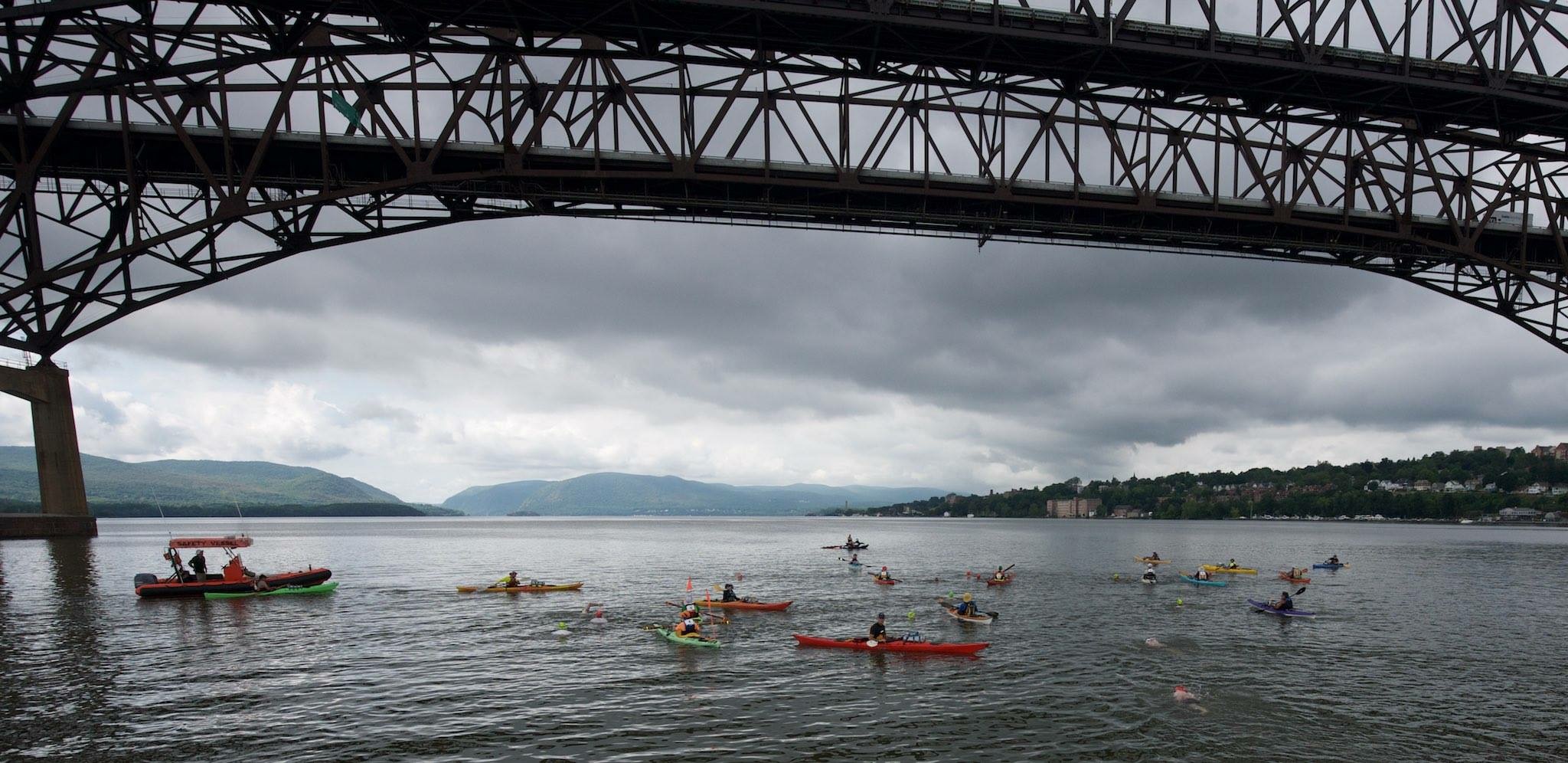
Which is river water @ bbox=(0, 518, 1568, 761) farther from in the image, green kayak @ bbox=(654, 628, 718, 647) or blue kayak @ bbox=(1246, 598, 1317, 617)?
blue kayak @ bbox=(1246, 598, 1317, 617)

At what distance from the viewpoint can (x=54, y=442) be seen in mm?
50219

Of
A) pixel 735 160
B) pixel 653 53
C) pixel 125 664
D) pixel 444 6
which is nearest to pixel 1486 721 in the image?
pixel 735 160

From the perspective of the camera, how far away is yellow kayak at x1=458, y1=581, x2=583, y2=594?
50406 mm

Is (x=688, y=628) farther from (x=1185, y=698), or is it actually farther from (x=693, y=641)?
(x=1185, y=698)

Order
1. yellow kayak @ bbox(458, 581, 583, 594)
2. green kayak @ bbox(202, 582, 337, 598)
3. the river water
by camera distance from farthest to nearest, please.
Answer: yellow kayak @ bbox(458, 581, 583, 594) → green kayak @ bbox(202, 582, 337, 598) → the river water

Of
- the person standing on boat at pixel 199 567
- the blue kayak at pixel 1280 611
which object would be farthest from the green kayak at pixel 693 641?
the person standing on boat at pixel 199 567

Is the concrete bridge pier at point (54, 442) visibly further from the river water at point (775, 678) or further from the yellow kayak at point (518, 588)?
the yellow kayak at point (518, 588)

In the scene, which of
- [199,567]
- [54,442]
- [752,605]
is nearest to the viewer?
[752,605]

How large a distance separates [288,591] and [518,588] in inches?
481

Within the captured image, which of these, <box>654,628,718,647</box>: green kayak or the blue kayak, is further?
the blue kayak

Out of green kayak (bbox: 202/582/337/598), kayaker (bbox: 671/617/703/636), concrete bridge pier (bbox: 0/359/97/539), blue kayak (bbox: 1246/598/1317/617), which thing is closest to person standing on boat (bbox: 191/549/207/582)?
green kayak (bbox: 202/582/337/598)

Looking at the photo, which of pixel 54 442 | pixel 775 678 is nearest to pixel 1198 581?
pixel 775 678

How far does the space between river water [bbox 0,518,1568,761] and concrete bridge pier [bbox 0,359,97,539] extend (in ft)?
13.4

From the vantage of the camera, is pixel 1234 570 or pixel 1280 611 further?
pixel 1234 570
